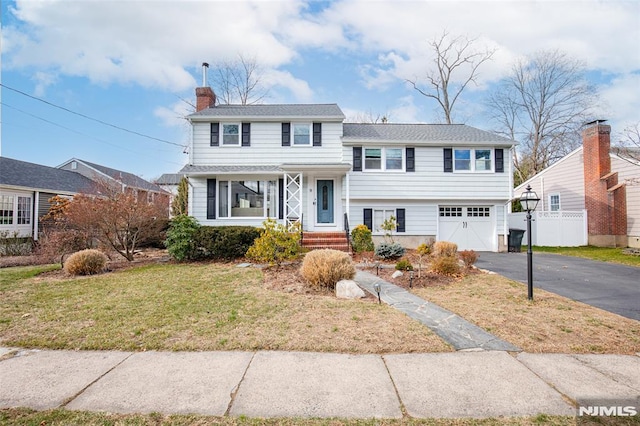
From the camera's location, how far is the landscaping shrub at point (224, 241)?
10.7 meters

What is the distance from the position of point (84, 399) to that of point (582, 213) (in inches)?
883

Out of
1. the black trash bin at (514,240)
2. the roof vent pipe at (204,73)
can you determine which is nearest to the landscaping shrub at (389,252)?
the black trash bin at (514,240)

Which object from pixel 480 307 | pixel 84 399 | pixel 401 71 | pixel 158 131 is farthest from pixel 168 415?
pixel 401 71

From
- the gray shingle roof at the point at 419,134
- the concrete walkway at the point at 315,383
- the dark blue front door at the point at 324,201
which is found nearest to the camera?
the concrete walkway at the point at 315,383

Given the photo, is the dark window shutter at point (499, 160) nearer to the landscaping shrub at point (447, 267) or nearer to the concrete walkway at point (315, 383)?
the landscaping shrub at point (447, 267)

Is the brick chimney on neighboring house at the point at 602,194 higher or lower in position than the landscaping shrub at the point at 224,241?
higher

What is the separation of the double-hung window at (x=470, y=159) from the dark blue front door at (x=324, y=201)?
6471mm

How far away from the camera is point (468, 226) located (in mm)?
14820

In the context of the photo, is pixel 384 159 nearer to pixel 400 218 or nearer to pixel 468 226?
pixel 400 218

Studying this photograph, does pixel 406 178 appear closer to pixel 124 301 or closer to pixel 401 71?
pixel 124 301

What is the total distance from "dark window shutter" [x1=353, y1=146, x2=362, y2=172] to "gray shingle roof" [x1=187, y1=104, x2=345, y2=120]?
5.50 feet

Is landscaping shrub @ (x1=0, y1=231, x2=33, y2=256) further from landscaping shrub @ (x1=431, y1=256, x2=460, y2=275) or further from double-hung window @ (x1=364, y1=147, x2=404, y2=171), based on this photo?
landscaping shrub @ (x1=431, y1=256, x2=460, y2=275)

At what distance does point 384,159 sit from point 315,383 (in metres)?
12.5

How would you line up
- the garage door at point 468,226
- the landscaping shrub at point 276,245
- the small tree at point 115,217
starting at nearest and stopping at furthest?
the landscaping shrub at point 276,245 → the small tree at point 115,217 → the garage door at point 468,226
